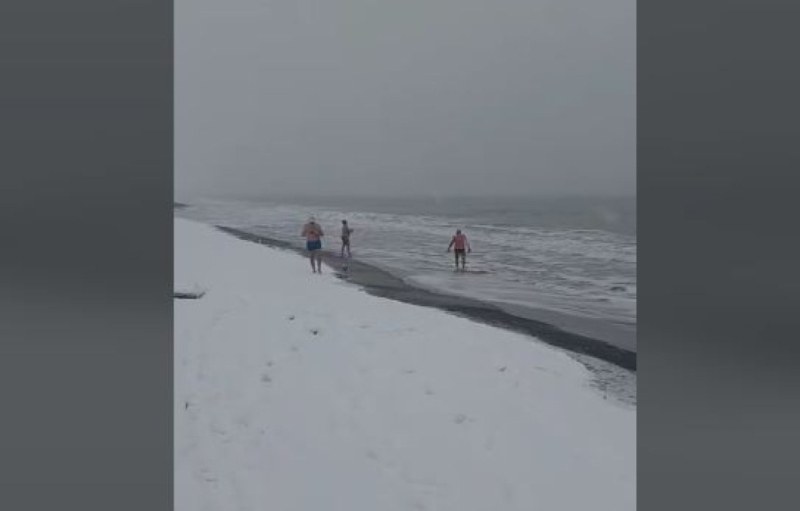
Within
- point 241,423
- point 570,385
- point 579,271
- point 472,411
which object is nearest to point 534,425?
point 472,411

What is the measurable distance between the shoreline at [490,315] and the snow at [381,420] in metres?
1.06

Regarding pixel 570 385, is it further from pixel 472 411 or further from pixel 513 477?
pixel 513 477

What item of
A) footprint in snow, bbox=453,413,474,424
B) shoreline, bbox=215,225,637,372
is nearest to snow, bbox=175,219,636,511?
footprint in snow, bbox=453,413,474,424

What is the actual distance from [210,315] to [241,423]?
3.12 m

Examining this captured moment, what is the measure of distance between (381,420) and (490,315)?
5.96 metres

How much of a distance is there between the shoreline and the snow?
106 centimetres

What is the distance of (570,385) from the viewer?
606cm

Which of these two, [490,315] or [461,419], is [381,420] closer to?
[461,419]

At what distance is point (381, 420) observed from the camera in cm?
454

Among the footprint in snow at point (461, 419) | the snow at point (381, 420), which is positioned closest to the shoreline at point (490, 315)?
the snow at point (381, 420)

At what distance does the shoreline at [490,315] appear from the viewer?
8.26m

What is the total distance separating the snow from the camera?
12.1 ft
